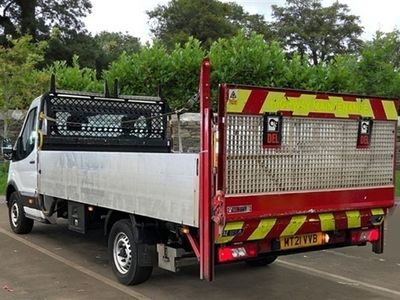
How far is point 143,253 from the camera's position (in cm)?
640

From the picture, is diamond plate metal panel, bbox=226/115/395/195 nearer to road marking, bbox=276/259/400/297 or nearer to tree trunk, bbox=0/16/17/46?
road marking, bbox=276/259/400/297

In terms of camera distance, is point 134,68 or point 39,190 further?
point 134,68

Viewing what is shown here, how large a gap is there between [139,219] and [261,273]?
192 centimetres

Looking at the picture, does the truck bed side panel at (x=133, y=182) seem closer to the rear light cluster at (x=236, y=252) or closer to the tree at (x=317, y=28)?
the rear light cluster at (x=236, y=252)

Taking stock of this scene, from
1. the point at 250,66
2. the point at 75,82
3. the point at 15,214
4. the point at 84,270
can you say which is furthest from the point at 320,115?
the point at 75,82

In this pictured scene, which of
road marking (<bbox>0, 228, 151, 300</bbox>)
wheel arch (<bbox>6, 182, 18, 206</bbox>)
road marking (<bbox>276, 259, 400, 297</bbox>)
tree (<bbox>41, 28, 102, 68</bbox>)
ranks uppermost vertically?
tree (<bbox>41, 28, 102, 68</bbox>)

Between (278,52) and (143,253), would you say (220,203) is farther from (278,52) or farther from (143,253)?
(278,52)

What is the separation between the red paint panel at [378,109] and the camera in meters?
6.39

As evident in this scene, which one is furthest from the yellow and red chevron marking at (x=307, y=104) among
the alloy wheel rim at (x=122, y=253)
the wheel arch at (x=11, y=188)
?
the wheel arch at (x=11, y=188)

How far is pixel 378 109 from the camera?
643 cm

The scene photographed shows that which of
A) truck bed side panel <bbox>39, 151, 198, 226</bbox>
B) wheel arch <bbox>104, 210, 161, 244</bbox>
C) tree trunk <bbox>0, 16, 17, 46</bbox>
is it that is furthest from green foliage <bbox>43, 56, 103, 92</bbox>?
tree trunk <bbox>0, 16, 17, 46</bbox>

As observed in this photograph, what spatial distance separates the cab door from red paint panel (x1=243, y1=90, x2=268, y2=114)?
4.70 m

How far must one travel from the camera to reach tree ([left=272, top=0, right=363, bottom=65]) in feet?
210

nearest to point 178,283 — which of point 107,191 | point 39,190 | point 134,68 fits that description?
point 107,191
